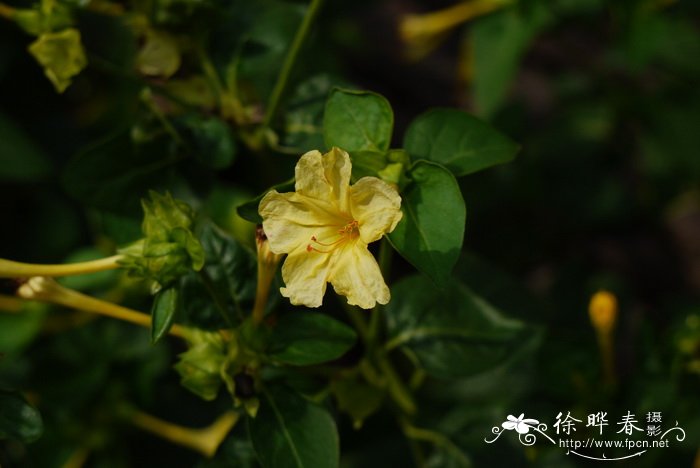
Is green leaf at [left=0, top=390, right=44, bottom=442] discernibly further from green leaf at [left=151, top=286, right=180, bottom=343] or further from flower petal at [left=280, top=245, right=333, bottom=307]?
flower petal at [left=280, top=245, right=333, bottom=307]

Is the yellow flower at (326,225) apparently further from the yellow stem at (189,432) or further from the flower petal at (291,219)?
the yellow stem at (189,432)

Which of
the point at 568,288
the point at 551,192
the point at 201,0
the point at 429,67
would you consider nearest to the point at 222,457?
the point at 201,0

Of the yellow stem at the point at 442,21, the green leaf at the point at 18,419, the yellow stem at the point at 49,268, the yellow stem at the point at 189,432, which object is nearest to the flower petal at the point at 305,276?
the yellow stem at the point at 49,268

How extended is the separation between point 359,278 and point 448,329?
35cm

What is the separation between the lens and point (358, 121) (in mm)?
944

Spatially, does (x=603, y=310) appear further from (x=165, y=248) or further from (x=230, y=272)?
(x=165, y=248)

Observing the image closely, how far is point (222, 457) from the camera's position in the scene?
3.57 ft

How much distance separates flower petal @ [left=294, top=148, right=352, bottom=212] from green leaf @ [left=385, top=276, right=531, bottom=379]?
34 cm

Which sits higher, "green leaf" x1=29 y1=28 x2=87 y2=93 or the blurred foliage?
"green leaf" x1=29 y1=28 x2=87 y2=93

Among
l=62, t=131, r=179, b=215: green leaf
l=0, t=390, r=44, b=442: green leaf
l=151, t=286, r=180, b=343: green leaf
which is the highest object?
l=151, t=286, r=180, b=343: green leaf

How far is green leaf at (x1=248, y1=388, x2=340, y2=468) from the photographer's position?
0.97m

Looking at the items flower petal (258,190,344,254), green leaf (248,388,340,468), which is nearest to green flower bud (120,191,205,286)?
flower petal (258,190,344,254)

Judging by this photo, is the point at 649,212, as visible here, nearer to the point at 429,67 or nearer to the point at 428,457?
the point at 429,67

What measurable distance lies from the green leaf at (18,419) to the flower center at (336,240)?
0.38m
